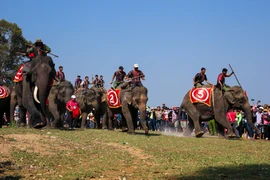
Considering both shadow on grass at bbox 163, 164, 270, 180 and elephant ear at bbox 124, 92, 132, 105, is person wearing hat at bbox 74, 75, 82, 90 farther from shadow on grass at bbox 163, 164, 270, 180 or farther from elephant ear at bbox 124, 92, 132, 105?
shadow on grass at bbox 163, 164, 270, 180

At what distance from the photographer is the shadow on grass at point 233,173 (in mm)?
9639

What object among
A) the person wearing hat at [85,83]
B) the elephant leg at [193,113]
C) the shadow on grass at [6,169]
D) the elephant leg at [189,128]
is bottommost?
the shadow on grass at [6,169]

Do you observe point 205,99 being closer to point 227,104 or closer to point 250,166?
point 227,104

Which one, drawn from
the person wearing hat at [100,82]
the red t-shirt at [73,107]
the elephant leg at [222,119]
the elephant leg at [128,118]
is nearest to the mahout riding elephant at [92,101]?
the red t-shirt at [73,107]

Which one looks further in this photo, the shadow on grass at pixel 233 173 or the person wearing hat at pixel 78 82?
the person wearing hat at pixel 78 82

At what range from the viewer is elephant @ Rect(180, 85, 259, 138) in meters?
23.1

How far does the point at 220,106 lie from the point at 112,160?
40.2ft

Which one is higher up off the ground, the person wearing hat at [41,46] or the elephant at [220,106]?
the person wearing hat at [41,46]

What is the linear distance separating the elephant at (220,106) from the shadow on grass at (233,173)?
11.8 m

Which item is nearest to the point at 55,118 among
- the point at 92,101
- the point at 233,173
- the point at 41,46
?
the point at 41,46

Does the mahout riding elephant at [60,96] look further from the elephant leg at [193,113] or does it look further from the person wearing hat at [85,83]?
the elephant leg at [193,113]

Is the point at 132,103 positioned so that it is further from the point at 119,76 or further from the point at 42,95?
the point at 42,95

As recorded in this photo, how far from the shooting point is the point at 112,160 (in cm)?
1180

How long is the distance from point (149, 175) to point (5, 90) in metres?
15.3
